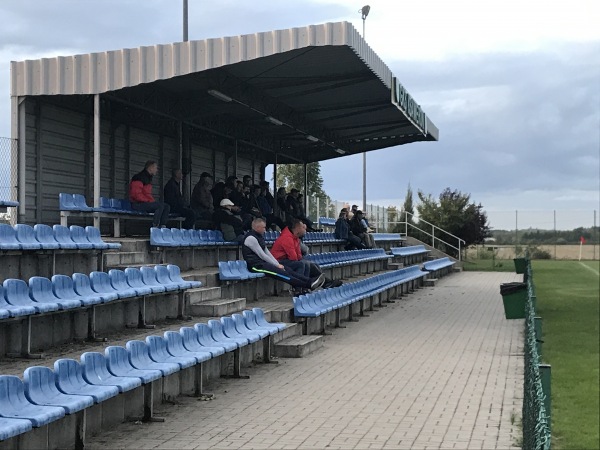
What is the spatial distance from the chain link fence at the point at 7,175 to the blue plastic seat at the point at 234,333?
5683 millimetres

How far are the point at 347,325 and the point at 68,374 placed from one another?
29.3ft

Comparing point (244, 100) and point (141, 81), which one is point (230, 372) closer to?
point (141, 81)

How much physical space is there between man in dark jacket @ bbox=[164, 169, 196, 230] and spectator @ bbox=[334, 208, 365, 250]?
762 cm

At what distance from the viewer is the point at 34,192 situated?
14.1 metres

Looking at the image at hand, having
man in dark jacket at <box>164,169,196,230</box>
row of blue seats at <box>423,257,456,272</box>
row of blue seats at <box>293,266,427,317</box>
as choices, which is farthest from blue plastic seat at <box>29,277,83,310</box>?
row of blue seats at <box>423,257,456,272</box>

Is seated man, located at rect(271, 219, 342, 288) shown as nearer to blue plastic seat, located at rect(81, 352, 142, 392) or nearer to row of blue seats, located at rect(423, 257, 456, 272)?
blue plastic seat, located at rect(81, 352, 142, 392)

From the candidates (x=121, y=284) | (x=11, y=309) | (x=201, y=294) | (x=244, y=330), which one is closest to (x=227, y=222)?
(x=201, y=294)

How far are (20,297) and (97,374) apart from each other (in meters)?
1.54

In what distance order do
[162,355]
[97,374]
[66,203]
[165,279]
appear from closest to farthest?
[97,374], [162,355], [165,279], [66,203]

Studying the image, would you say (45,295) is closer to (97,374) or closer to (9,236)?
(9,236)

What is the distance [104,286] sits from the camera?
872 centimetres

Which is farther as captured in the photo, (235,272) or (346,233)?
(346,233)

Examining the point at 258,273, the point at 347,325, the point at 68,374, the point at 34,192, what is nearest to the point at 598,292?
the point at 347,325

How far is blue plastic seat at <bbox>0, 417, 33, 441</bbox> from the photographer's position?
183 inches
